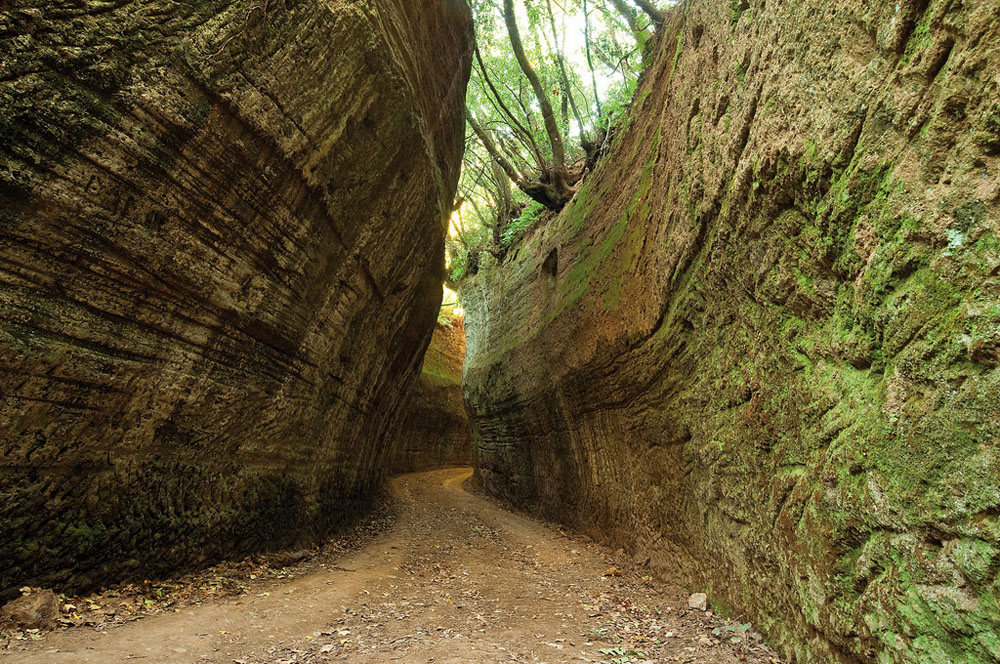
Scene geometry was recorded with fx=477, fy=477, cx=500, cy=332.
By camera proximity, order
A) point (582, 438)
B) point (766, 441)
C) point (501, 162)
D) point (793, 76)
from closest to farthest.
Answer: point (793, 76)
point (766, 441)
point (582, 438)
point (501, 162)

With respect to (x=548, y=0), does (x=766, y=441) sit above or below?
below

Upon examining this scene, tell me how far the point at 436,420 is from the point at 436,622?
1566cm

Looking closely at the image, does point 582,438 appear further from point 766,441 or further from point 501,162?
point 501,162

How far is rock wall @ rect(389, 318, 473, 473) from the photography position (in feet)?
62.3

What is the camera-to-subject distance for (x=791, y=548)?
4.23m

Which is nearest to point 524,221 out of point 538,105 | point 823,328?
point 538,105

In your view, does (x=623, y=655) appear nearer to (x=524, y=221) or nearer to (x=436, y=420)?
(x=524, y=221)

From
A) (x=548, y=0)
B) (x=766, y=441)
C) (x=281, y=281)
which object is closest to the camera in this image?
(x=766, y=441)

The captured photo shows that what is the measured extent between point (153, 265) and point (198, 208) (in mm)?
774

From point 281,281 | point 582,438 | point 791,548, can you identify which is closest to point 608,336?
point 582,438

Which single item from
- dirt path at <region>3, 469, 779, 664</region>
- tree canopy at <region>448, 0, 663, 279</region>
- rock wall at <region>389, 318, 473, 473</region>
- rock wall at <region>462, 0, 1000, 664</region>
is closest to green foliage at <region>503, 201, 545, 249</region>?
tree canopy at <region>448, 0, 663, 279</region>

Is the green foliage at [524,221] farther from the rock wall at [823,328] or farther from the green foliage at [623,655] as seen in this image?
the green foliage at [623,655]

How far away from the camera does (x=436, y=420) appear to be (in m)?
20.7

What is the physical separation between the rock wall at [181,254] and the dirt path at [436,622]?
1061 millimetres
